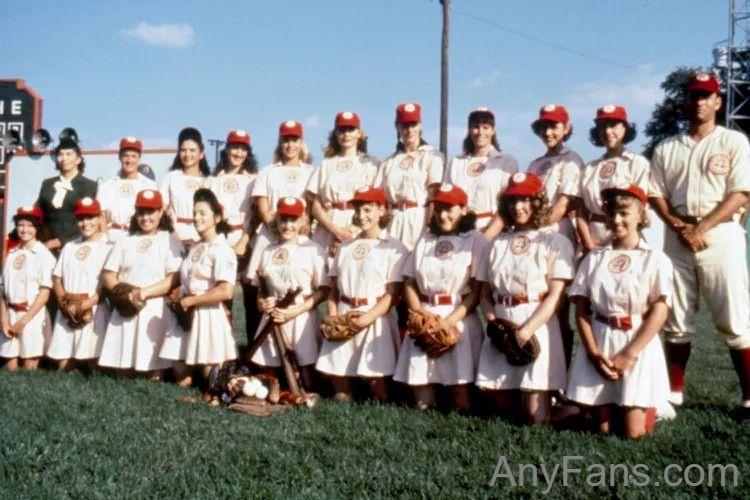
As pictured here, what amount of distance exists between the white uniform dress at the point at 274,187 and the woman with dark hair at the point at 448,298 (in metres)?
1.73

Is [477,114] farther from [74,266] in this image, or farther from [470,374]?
[74,266]

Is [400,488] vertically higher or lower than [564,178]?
lower

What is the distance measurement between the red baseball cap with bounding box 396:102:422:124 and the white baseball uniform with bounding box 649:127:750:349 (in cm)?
210

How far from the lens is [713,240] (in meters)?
5.61

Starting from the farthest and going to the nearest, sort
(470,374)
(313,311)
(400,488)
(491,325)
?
(313,311) → (470,374) → (491,325) → (400,488)

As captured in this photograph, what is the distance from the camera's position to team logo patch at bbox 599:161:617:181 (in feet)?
19.6

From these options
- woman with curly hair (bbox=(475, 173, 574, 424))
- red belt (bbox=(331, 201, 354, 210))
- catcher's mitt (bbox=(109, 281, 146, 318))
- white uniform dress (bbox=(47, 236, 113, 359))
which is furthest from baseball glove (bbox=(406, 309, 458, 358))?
white uniform dress (bbox=(47, 236, 113, 359))

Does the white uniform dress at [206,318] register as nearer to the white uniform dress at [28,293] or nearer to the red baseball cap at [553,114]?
the white uniform dress at [28,293]

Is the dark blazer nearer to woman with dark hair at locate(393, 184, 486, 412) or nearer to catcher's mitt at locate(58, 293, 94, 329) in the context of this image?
catcher's mitt at locate(58, 293, 94, 329)

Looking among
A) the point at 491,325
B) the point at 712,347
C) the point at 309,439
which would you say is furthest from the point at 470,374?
the point at 712,347

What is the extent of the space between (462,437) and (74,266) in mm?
4452

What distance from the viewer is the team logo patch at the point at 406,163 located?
6.83m

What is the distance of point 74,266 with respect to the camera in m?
7.74

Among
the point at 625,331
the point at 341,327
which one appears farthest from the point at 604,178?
the point at 341,327
